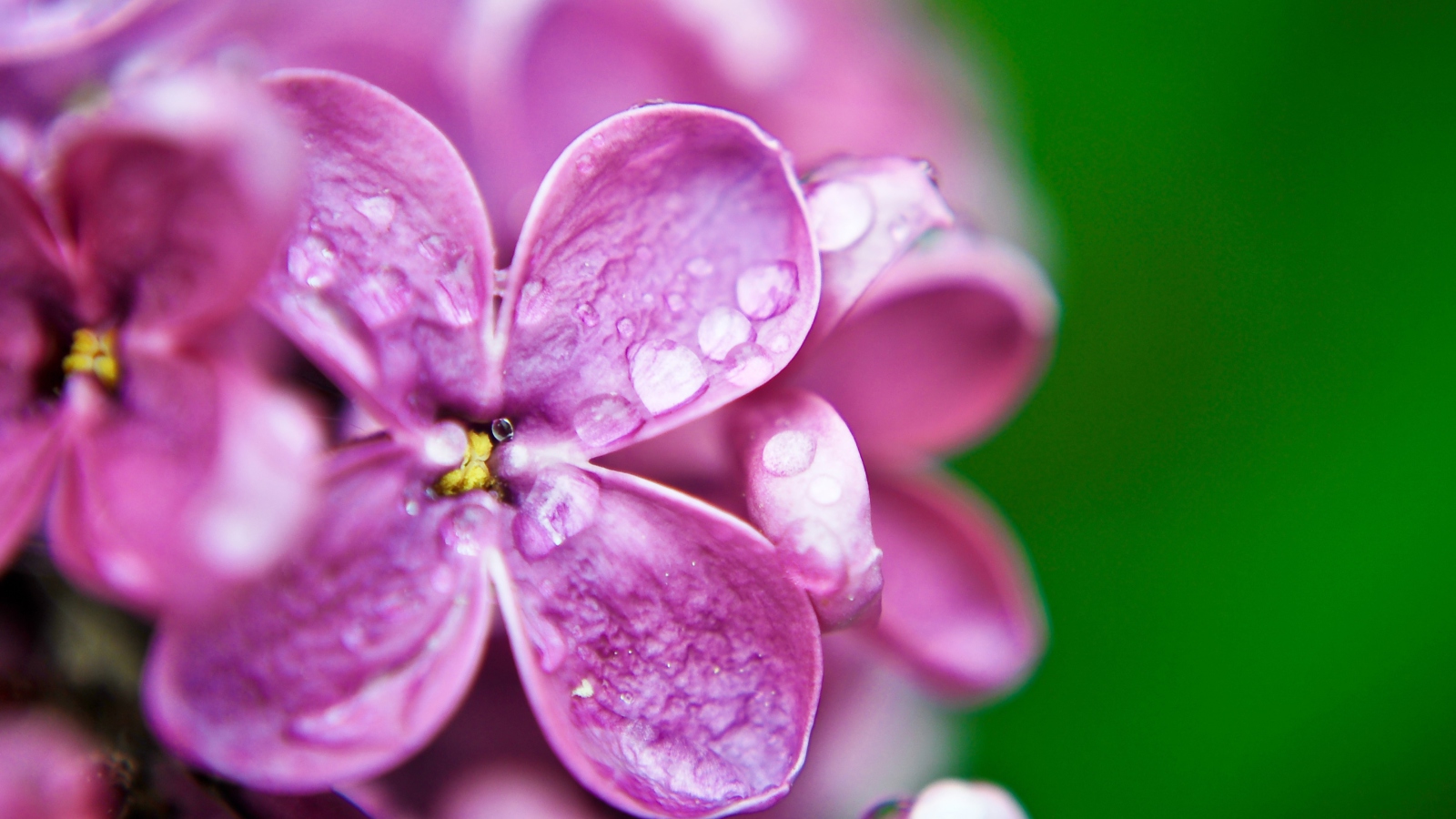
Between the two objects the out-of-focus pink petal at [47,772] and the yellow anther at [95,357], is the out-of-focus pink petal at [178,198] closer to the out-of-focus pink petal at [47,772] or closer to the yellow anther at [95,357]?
the yellow anther at [95,357]

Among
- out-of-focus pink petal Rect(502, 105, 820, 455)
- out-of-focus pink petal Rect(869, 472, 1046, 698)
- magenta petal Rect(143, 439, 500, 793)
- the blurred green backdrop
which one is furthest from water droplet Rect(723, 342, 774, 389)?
the blurred green backdrop

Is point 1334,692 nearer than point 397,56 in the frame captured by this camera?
No

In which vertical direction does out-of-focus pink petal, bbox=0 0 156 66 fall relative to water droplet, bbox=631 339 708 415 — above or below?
above

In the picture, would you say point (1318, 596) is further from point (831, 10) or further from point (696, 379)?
point (696, 379)

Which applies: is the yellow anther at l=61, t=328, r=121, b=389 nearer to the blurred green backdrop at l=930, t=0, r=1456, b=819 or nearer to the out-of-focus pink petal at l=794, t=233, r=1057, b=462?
the out-of-focus pink petal at l=794, t=233, r=1057, b=462

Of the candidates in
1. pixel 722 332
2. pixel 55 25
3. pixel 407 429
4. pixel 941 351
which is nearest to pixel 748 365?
pixel 722 332

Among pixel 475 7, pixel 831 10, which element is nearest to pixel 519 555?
pixel 475 7
